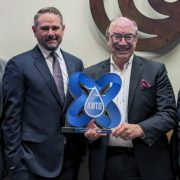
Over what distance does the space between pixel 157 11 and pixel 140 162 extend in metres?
0.87

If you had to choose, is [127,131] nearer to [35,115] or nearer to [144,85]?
[144,85]

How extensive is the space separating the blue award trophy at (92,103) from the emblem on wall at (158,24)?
594 mm

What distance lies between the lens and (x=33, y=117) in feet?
5.63

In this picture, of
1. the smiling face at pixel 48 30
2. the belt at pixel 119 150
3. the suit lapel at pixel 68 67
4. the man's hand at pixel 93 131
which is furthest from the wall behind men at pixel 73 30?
the man's hand at pixel 93 131

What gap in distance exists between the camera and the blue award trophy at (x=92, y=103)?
5.15 feet

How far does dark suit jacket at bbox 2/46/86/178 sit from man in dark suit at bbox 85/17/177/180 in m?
0.19

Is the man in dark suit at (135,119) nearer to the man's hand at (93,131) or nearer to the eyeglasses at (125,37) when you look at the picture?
the eyeglasses at (125,37)

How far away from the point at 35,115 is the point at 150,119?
519mm

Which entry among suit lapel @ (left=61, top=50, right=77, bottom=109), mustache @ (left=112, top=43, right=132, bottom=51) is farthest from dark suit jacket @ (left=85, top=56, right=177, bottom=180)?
suit lapel @ (left=61, top=50, right=77, bottom=109)

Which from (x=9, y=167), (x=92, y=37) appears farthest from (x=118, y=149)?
(x=92, y=37)

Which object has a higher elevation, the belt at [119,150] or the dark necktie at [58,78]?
the dark necktie at [58,78]

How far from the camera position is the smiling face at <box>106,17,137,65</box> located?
1.69m

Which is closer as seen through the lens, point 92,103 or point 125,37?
point 92,103

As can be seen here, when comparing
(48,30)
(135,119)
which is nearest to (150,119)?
(135,119)
